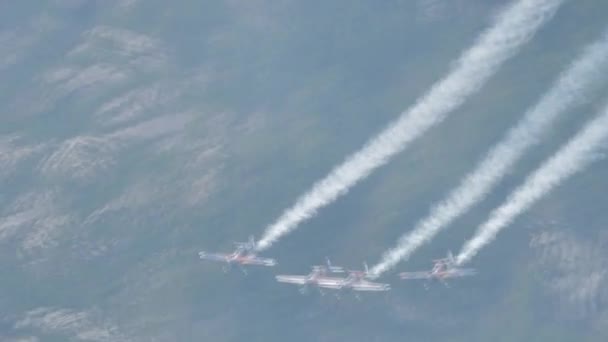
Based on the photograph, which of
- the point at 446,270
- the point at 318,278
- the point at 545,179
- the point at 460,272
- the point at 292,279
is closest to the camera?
the point at 545,179

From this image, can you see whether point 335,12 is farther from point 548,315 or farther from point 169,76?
point 548,315

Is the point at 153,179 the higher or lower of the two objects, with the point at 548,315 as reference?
higher

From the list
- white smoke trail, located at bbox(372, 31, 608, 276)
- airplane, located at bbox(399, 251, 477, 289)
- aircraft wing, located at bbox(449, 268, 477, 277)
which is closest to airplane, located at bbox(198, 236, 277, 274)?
white smoke trail, located at bbox(372, 31, 608, 276)

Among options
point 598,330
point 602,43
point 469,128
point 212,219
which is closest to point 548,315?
point 598,330

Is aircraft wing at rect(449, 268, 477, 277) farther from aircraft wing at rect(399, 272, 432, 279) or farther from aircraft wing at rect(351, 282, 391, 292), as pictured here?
aircraft wing at rect(351, 282, 391, 292)

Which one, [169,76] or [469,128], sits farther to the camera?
[169,76]

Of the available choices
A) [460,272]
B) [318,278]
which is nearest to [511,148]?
[460,272]

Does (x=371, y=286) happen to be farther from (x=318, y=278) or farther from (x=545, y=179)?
(x=545, y=179)
